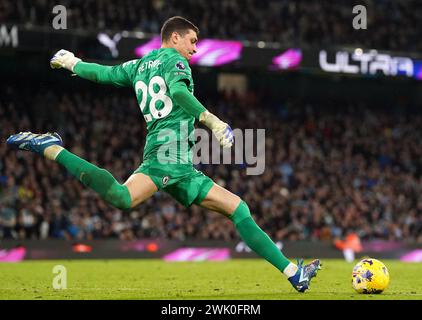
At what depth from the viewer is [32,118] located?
2206cm

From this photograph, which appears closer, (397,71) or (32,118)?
(32,118)

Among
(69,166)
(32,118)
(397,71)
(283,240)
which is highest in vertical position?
(397,71)

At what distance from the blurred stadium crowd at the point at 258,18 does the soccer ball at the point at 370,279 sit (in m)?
14.1

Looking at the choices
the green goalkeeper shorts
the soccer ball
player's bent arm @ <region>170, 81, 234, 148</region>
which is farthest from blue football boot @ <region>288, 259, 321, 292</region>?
player's bent arm @ <region>170, 81, 234, 148</region>

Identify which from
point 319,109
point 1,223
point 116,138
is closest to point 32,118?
point 116,138

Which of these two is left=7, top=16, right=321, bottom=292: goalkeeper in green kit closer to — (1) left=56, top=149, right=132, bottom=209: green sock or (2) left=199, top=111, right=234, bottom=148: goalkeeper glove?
(1) left=56, top=149, right=132, bottom=209: green sock

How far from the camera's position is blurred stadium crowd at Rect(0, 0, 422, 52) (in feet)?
71.4

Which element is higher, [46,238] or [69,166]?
[69,166]

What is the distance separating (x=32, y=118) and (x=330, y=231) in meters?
8.70

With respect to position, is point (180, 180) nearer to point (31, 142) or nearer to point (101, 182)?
point (101, 182)

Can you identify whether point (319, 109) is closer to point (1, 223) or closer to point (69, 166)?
point (1, 223)

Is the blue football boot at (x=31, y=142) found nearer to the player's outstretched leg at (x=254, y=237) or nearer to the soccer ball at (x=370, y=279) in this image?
the player's outstretched leg at (x=254, y=237)
